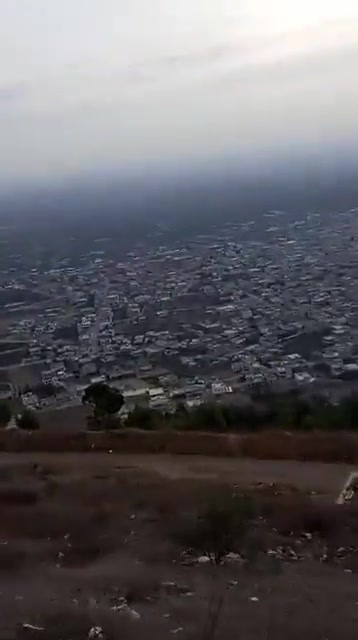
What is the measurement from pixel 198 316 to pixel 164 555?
21.9 metres

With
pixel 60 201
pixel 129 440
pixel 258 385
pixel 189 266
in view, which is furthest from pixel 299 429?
pixel 60 201

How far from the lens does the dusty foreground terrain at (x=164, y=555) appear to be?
7.35 meters

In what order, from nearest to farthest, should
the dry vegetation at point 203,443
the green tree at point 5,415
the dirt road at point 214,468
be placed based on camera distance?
the dirt road at point 214,468 → the dry vegetation at point 203,443 → the green tree at point 5,415

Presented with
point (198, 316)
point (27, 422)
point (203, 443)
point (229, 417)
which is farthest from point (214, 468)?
point (198, 316)

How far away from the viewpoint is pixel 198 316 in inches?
1209

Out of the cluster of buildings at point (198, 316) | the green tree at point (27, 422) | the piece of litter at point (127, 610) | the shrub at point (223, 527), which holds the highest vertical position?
the shrub at point (223, 527)

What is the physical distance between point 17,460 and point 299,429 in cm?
463

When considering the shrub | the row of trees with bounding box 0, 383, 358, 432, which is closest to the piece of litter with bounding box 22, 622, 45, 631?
the shrub

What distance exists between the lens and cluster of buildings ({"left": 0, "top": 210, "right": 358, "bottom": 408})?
23.4 m

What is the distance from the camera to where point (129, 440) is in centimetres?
1352

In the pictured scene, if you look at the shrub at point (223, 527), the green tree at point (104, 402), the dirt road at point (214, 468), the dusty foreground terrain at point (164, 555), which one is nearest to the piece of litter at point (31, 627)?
the dusty foreground terrain at point (164, 555)

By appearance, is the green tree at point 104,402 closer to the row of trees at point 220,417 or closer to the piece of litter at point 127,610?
the row of trees at point 220,417

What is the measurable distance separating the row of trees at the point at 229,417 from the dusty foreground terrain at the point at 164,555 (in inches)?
81.0

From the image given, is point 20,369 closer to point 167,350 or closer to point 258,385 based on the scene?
point 167,350
